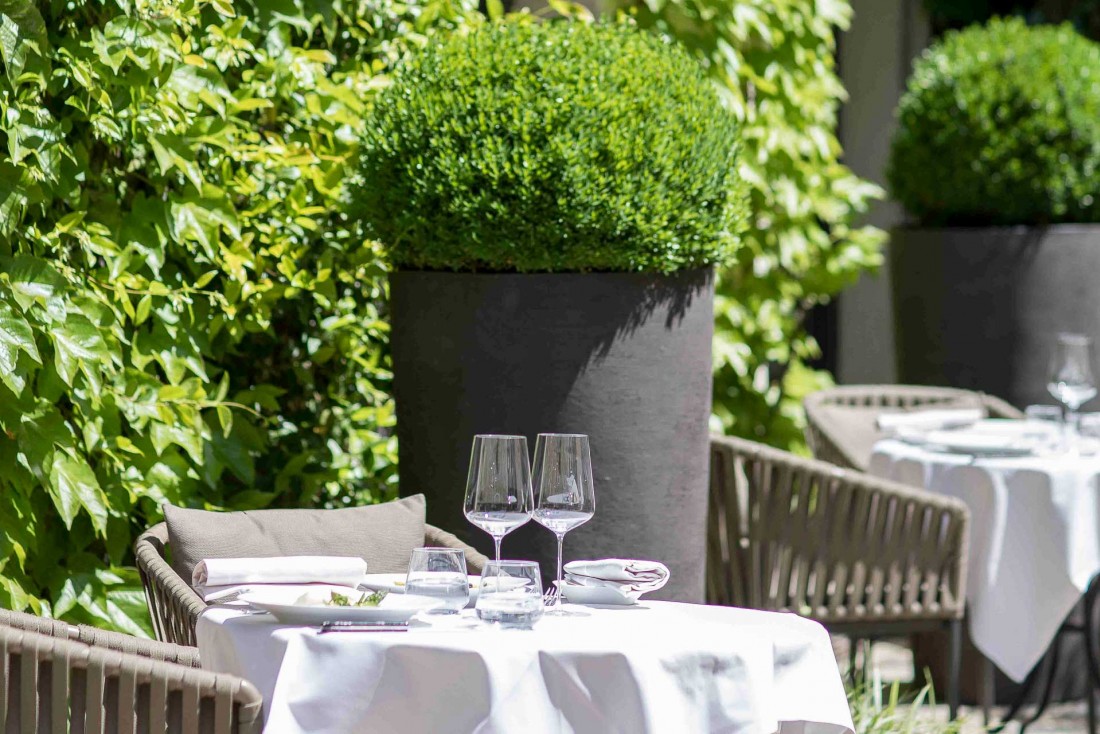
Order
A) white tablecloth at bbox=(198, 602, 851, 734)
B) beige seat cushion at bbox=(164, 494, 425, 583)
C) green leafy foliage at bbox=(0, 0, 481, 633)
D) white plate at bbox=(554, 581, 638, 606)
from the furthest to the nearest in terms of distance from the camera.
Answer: green leafy foliage at bbox=(0, 0, 481, 633) < beige seat cushion at bbox=(164, 494, 425, 583) < white plate at bbox=(554, 581, 638, 606) < white tablecloth at bbox=(198, 602, 851, 734)

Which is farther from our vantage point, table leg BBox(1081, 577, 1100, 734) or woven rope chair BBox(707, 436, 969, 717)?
table leg BBox(1081, 577, 1100, 734)

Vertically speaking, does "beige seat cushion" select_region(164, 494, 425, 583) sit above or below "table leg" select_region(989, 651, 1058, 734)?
above

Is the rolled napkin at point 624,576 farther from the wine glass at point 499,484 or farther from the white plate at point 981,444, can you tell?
the white plate at point 981,444

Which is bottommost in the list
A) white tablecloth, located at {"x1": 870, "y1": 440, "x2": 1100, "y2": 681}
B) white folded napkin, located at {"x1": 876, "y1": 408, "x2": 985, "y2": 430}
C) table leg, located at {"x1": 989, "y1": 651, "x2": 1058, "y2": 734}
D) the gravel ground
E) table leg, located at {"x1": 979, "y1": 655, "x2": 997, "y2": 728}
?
the gravel ground

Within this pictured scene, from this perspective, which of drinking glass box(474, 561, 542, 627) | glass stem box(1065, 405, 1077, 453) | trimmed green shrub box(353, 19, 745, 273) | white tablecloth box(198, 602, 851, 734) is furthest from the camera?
glass stem box(1065, 405, 1077, 453)

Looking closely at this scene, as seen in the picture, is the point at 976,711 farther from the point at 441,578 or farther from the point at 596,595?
the point at 441,578

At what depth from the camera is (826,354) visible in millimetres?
8617

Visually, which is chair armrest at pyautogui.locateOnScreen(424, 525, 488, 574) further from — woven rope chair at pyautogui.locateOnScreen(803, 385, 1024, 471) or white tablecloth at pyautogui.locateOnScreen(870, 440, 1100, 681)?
woven rope chair at pyautogui.locateOnScreen(803, 385, 1024, 471)

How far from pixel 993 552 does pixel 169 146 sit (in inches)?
102

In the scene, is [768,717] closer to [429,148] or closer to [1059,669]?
[429,148]

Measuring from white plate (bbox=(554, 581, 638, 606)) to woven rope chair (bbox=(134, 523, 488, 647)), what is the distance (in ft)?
0.97

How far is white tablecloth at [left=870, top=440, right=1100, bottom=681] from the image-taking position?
13.3 ft

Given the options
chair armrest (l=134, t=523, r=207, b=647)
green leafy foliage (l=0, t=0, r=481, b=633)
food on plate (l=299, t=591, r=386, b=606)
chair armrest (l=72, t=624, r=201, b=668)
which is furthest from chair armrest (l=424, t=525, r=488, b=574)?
green leafy foliage (l=0, t=0, r=481, b=633)

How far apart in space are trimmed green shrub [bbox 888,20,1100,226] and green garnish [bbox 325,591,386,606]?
4.34 meters
